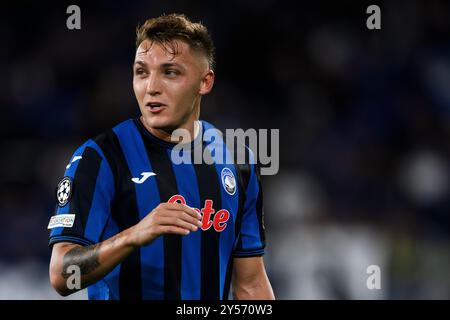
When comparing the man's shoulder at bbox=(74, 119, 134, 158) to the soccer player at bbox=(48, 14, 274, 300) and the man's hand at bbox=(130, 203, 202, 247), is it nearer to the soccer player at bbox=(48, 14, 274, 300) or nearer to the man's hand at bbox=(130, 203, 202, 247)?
the soccer player at bbox=(48, 14, 274, 300)

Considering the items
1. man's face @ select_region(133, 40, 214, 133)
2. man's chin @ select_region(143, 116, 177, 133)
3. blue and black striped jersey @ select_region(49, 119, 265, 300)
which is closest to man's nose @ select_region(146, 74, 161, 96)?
man's face @ select_region(133, 40, 214, 133)

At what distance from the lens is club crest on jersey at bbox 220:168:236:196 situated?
397 centimetres

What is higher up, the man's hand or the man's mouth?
the man's mouth

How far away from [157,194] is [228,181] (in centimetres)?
43

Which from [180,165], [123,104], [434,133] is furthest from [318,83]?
[180,165]

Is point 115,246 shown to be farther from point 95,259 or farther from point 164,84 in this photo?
point 164,84

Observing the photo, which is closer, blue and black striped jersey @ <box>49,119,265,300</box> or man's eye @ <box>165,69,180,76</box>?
blue and black striped jersey @ <box>49,119,265,300</box>

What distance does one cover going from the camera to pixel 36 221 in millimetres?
8055

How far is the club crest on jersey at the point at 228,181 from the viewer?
3975 mm

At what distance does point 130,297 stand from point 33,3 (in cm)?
731

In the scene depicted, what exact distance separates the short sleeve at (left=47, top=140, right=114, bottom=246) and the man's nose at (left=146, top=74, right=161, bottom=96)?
37 centimetres

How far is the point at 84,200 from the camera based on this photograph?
3.53m

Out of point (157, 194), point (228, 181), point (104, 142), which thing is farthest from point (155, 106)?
point (228, 181)

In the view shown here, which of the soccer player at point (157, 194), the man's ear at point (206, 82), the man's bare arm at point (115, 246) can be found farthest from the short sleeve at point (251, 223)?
the man's bare arm at point (115, 246)
